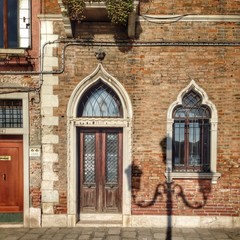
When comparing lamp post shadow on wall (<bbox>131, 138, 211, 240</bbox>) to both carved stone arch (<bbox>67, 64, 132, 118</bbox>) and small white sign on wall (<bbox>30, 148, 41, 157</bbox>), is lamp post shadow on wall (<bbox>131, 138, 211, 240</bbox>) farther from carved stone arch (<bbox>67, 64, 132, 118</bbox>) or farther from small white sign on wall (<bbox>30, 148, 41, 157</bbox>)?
small white sign on wall (<bbox>30, 148, 41, 157</bbox>)

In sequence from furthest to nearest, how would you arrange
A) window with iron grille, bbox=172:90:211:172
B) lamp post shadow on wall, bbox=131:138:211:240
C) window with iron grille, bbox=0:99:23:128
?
window with iron grille, bbox=0:99:23:128, window with iron grille, bbox=172:90:211:172, lamp post shadow on wall, bbox=131:138:211:240

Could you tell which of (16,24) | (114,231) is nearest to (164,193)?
(114,231)

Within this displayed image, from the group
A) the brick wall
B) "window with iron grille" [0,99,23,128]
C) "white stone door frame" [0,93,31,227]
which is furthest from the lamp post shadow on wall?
"window with iron grille" [0,99,23,128]

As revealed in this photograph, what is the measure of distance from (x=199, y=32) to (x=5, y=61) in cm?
506

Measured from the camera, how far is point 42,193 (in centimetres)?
653

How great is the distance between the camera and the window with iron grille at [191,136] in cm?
660

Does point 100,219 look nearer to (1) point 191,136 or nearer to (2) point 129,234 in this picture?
(2) point 129,234

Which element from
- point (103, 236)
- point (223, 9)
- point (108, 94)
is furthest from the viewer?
point (108, 94)

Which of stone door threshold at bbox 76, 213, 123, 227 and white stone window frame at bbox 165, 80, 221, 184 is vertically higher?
white stone window frame at bbox 165, 80, 221, 184

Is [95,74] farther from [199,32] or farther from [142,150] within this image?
[199,32]

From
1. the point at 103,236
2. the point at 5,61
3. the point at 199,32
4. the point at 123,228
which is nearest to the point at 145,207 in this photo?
the point at 123,228

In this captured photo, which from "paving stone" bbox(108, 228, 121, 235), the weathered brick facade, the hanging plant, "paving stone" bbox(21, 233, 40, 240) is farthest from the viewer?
the weathered brick facade

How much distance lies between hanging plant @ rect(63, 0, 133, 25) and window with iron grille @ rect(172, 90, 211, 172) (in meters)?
2.58

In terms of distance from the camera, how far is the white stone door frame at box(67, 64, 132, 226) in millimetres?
6453
